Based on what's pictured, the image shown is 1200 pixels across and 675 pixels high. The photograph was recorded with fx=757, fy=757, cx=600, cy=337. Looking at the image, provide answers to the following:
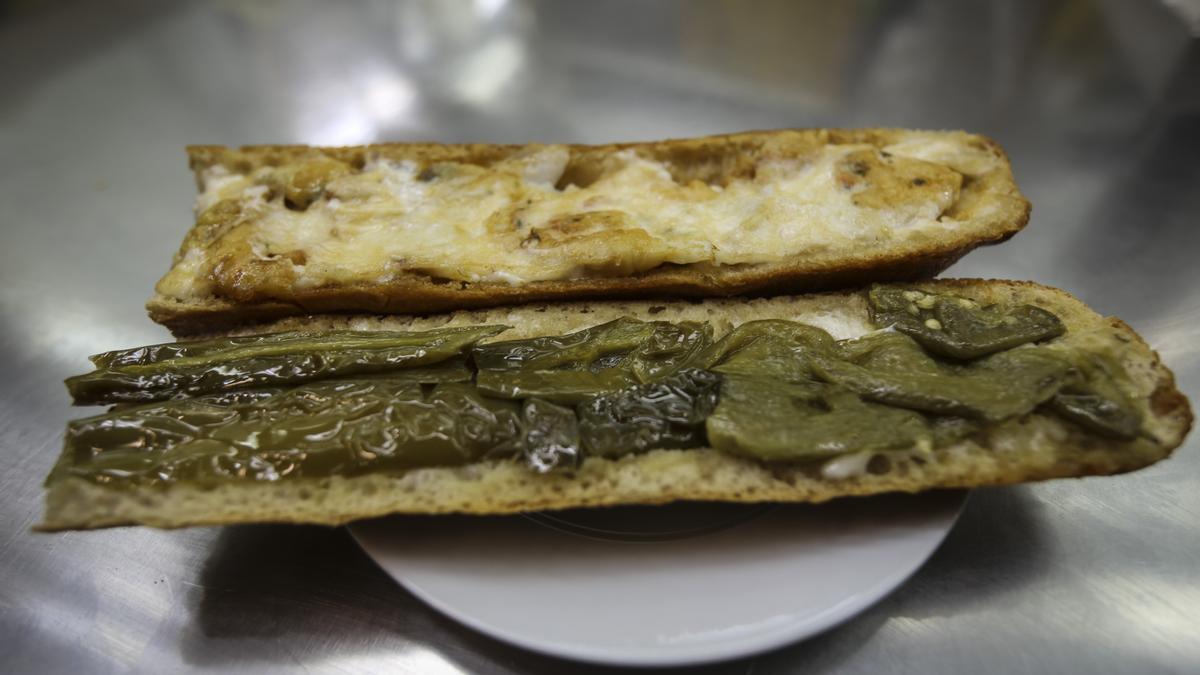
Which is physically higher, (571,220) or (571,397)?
(571,220)

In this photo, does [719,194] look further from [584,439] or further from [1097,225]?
[1097,225]

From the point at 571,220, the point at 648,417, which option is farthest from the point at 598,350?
the point at 571,220

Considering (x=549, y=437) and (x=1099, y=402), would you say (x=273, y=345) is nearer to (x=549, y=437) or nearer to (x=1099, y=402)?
(x=549, y=437)

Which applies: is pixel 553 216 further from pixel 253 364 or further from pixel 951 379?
pixel 951 379

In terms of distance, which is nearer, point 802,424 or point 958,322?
point 802,424

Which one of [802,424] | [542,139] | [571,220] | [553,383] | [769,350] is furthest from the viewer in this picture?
[542,139]

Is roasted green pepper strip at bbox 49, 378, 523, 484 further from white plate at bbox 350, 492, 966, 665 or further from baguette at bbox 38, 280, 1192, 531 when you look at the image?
white plate at bbox 350, 492, 966, 665

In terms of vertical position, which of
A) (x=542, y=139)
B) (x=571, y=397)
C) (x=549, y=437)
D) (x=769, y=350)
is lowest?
(x=549, y=437)

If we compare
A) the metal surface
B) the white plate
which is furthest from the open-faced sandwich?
the metal surface

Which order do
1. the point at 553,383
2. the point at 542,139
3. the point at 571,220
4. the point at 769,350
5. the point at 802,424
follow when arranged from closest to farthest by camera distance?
the point at 802,424 < the point at 553,383 < the point at 769,350 < the point at 571,220 < the point at 542,139
